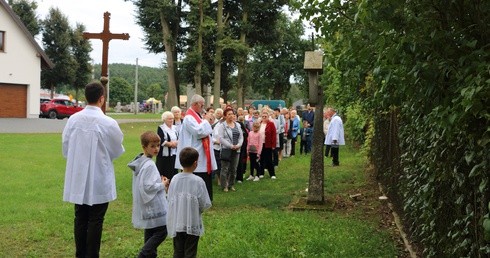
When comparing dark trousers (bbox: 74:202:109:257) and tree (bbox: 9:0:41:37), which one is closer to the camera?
dark trousers (bbox: 74:202:109:257)

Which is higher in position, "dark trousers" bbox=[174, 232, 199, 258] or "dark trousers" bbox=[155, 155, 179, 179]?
"dark trousers" bbox=[155, 155, 179, 179]

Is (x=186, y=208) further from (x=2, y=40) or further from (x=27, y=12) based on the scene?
(x=27, y=12)

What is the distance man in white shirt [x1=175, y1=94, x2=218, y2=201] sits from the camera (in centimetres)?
873

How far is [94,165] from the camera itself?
5590 millimetres

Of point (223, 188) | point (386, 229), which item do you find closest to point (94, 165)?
point (386, 229)

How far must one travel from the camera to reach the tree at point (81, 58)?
194ft

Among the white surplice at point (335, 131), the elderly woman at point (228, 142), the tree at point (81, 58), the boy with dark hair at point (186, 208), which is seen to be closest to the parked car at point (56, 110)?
the tree at point (81, 58)

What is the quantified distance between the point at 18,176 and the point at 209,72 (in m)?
23.5

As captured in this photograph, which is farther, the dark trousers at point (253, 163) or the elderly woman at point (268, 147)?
the elderly woman at point (268, 147)

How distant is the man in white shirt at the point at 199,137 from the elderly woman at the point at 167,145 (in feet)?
3.44

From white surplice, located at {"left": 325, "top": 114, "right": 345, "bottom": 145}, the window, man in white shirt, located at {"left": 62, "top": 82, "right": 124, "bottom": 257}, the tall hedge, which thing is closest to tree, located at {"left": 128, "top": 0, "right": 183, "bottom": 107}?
the window

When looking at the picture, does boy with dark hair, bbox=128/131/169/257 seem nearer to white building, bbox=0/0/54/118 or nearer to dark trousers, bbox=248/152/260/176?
dark trousers, bbox=248/152/260/176

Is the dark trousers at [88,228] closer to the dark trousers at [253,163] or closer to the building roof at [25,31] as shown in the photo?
the dark trousers at [253,163]

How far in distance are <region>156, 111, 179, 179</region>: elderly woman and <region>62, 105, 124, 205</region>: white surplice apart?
4.25 metres
